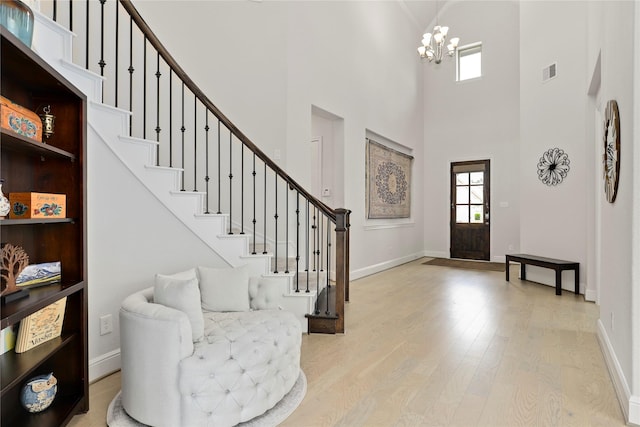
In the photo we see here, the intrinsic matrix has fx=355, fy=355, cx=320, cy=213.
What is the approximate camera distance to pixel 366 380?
2338mm

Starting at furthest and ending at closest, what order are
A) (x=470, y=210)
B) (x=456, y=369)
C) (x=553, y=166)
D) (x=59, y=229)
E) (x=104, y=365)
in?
(x=470, y=210)
(x=553, y=166)
(x=456, y=369)
(x=104, y=365)
(x=59, y=229)

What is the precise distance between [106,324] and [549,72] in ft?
20.1

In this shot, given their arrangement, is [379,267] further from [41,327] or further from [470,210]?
[41,327]

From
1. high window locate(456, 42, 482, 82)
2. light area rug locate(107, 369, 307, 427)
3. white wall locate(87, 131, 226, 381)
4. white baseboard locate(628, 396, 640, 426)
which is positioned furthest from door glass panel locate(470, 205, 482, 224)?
white wall locate(87, 131, 226, 381)

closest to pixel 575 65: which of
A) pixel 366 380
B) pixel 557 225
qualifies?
pixel 557 225

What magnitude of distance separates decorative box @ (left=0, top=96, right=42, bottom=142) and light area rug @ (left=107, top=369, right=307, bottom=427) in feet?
4.82

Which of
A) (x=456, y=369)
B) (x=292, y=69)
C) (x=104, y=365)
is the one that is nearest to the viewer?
(x=104, y=365)

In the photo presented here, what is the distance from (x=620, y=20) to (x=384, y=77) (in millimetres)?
4803

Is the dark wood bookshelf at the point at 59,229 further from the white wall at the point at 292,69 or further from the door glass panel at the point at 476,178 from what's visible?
the door glass panel at the point at 476,178

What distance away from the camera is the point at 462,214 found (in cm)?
816

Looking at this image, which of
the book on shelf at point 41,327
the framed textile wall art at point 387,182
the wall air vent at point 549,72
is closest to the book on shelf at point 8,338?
the book on shelf at point 41,327

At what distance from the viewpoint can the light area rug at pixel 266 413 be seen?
1.84 metres

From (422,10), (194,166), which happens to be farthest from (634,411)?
(422,10)

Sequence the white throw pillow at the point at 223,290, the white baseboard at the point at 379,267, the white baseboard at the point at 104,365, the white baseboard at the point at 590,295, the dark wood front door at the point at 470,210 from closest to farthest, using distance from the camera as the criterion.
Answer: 1. the white baseboard at the point at 104,365
2. the white throw pillow at the point at 223,290
3. the white baseboard at the point at 590,295
4. the white baseboard at the point at 379,267
5. the dark wood front door at the point at 470,210
